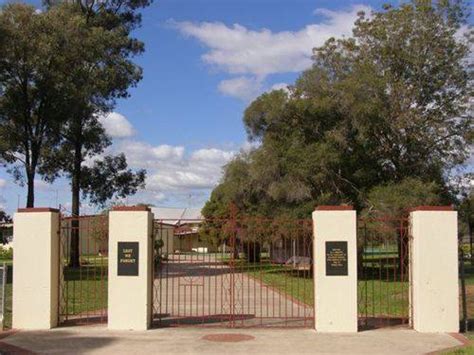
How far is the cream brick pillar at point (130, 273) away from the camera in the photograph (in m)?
14.2

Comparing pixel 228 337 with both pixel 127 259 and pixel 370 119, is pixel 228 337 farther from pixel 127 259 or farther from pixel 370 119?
pixel 370 119

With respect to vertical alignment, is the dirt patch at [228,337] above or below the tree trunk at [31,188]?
below

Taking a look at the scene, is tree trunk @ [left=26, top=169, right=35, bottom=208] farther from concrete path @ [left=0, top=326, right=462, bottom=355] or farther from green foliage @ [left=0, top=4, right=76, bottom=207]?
concrete path @ [left=0, top=326, right=462, bottom=355]

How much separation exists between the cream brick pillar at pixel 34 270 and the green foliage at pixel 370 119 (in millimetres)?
17571

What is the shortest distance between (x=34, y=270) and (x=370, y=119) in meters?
19.9

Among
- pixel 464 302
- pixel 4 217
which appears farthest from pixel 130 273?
pixel 4 217

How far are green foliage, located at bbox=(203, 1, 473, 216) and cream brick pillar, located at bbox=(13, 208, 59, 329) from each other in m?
17.6

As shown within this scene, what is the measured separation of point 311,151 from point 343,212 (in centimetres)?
1697

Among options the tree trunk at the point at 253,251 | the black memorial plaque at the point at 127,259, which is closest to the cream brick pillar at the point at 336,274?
the black memorial plaque at the point at 127,259

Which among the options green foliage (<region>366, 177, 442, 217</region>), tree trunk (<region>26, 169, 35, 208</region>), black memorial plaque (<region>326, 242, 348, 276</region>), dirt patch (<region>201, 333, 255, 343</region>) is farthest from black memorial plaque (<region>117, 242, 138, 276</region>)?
tree trunk (<region>26, 169, 35, 208</region>)

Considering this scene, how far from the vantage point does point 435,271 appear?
549 inches

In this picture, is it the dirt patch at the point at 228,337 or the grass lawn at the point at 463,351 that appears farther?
the dirt patch at the point at 228,337

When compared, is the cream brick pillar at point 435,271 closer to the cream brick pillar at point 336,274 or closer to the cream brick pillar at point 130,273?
the cream brick pillar at point 336,274

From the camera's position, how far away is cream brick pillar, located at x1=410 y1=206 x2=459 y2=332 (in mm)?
13859
